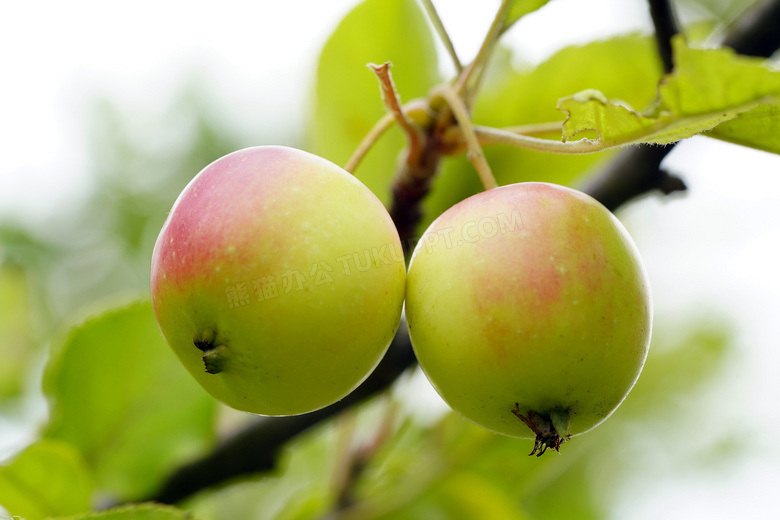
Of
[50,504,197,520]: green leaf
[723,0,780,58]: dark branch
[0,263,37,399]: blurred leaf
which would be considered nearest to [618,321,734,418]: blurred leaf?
[723,0,780,58]: dark branch

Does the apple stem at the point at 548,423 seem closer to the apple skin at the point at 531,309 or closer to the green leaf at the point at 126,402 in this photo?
the apple skin at the point at 531,309

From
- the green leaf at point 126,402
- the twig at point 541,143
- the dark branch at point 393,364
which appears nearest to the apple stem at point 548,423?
the twig at point 541,143

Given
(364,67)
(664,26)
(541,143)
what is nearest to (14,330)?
(364,67)

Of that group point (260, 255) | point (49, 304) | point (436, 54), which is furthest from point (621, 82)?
point (49, 304)

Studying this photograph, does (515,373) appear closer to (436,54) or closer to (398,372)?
(398,372)

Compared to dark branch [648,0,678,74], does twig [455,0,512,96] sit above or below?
above

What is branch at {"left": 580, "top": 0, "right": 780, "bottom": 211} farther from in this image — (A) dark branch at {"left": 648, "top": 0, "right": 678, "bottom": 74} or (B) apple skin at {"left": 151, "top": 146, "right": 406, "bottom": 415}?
(B) apple skin at {"left": 151, "top": 146, "right": 406, "bottom": 415}
